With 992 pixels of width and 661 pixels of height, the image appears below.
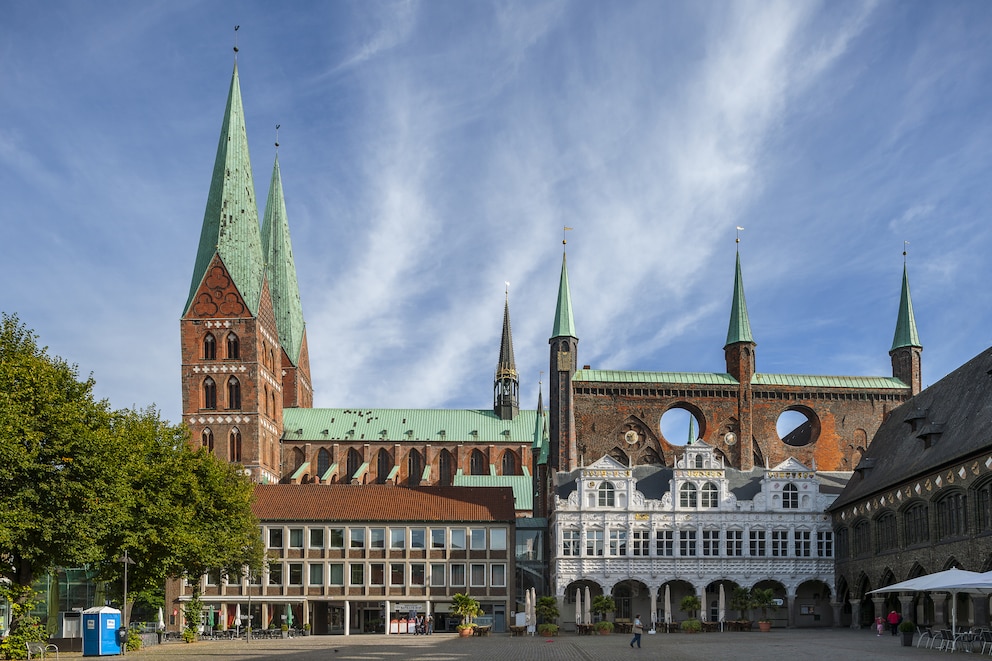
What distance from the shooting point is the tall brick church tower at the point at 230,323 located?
101m

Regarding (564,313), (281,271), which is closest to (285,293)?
(281,271)

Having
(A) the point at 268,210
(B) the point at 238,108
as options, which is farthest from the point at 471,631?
(A) the point at 268,210

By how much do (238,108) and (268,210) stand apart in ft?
70.0

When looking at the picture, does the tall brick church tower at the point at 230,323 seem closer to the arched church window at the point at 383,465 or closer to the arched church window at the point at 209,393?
the arched church window at the point at 209,393

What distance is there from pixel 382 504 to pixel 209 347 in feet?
112

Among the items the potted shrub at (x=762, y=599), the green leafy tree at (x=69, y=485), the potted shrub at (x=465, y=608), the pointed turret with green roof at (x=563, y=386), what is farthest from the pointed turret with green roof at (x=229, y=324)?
the green leafy tree at (x=69, y=485)

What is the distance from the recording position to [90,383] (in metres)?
42.5

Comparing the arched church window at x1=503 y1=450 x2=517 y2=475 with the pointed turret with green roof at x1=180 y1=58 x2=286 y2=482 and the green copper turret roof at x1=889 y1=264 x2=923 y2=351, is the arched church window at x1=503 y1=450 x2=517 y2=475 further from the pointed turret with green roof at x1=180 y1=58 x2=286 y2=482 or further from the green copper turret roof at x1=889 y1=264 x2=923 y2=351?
the green copper turret roof at x1=889 y1=264 x2=923 y2=351

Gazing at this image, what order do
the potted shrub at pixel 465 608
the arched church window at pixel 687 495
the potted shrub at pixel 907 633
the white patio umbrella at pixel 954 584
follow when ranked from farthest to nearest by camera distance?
1. the arched church window at pixel 687 495
2. the potted shrub at pixel 465 608
3. the potted shrub at pixel 907 633
4. the white patio umbrella at pixel 954 584

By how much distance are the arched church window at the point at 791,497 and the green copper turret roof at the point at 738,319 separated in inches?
472

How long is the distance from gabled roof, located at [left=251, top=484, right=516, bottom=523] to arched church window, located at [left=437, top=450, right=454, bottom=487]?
4040cm

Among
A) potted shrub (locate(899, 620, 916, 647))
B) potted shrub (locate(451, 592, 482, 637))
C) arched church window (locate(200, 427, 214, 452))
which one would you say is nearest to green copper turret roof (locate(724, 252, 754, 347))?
potted shrub (locate(451, 592, 482, 637))

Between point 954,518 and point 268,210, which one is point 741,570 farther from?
point 268,210

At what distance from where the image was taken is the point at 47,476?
39.5m
